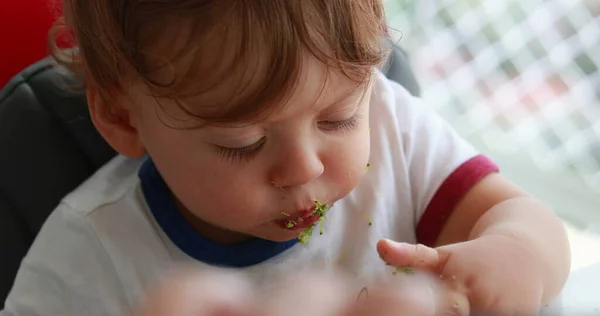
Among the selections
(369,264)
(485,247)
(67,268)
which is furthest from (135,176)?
(485,247)

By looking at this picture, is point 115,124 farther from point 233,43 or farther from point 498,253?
point 498,253

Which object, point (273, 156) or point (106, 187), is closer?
point (273, 156)

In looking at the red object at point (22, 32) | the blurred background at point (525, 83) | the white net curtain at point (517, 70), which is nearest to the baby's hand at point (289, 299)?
the red object at point (22, 32)

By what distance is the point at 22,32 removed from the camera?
798 mm

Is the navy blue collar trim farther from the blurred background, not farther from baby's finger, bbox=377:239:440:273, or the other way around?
the blurred background

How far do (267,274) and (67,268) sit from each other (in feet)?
0.64

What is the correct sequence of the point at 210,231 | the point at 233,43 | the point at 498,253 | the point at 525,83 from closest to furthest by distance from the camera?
the point at 233,43 < the point at 498,253 < the point at 210,231 < the point at 525,83

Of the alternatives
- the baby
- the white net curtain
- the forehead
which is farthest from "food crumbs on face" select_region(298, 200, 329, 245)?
the white net curtain

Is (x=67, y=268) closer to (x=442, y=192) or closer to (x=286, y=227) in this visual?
(x=286, y=227)

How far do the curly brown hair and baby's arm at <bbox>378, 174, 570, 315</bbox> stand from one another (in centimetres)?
16

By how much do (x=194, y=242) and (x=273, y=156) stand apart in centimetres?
19

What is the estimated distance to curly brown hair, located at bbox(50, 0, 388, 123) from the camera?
0.52 metres

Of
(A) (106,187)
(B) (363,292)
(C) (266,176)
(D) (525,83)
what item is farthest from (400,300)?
(D) (525,83)

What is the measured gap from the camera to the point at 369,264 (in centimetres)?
75
